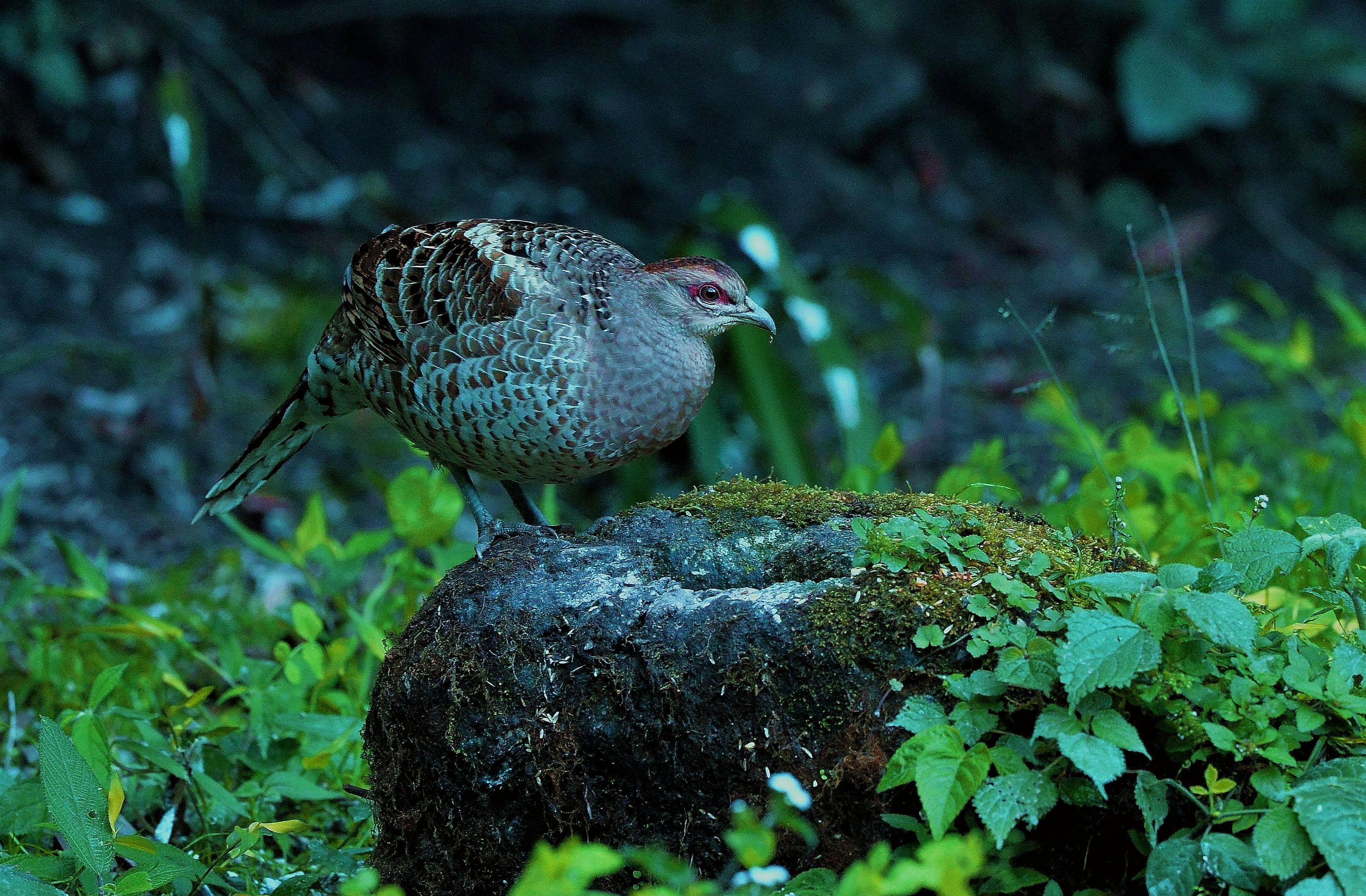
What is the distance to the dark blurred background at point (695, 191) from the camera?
600 centimetres

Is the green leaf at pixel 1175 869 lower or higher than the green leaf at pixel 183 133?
lower

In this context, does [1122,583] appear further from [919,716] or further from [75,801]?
[75,801]

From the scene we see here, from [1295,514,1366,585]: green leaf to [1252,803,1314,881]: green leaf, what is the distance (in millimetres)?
513

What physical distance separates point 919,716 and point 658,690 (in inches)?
19.3

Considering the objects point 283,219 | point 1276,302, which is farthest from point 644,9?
point 1276,302

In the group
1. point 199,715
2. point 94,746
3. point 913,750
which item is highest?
point 913,750

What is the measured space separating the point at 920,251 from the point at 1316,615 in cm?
574

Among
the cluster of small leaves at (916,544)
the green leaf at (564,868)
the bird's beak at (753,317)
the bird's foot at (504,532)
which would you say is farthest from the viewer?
the bird's beak at (753,317)

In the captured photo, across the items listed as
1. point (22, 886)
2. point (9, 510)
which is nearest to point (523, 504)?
point (9, 510)

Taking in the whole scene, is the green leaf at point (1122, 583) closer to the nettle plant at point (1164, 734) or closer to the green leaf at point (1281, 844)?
the nettle plant at point (1164, 734)

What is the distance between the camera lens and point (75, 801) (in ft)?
8.57

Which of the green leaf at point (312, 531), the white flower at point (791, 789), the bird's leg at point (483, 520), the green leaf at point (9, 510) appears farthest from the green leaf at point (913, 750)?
the green leaf at point (9, 510)

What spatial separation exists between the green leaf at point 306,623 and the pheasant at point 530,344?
1.72 feet

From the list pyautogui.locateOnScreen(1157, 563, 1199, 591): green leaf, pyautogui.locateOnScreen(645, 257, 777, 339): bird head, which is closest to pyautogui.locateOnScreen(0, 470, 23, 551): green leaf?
pyautogui.locateOnScreen(645, 257, 777, 339): bird head
